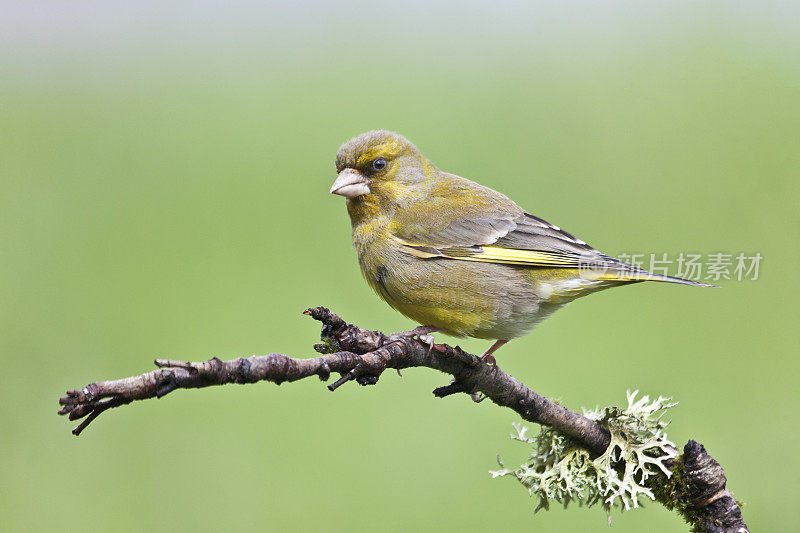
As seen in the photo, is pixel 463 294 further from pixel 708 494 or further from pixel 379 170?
pixel 708 494

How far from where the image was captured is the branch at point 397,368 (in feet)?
4.91

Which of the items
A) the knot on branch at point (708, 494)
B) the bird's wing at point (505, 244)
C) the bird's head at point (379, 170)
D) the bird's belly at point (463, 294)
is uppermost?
the bird's head at point (379, 170)

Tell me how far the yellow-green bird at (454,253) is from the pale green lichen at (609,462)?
25.0 inches

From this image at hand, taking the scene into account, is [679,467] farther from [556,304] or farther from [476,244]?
[476,244]

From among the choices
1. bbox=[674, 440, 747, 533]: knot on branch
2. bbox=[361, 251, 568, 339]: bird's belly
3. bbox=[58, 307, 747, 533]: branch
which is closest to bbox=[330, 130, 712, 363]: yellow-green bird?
bbox=[361, 251, 568, 339]: bird's belly

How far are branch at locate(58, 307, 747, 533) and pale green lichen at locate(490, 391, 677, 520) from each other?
0.05m

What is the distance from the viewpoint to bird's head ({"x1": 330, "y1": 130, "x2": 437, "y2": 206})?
355cm

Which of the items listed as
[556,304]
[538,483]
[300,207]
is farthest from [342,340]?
[300,207]

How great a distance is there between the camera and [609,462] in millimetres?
2658

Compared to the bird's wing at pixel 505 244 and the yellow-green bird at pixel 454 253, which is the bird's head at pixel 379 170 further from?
the bird's wing at pixel 505 244

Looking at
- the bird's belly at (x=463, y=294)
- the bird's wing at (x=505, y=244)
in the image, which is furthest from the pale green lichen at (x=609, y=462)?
the bird's wing at (x=505, y=244)

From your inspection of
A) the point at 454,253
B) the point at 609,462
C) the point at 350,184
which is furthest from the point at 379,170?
the point at 609,462

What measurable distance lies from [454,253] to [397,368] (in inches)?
48.8

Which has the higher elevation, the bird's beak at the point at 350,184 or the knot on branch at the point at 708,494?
the bird's beak at the point at 350,184
